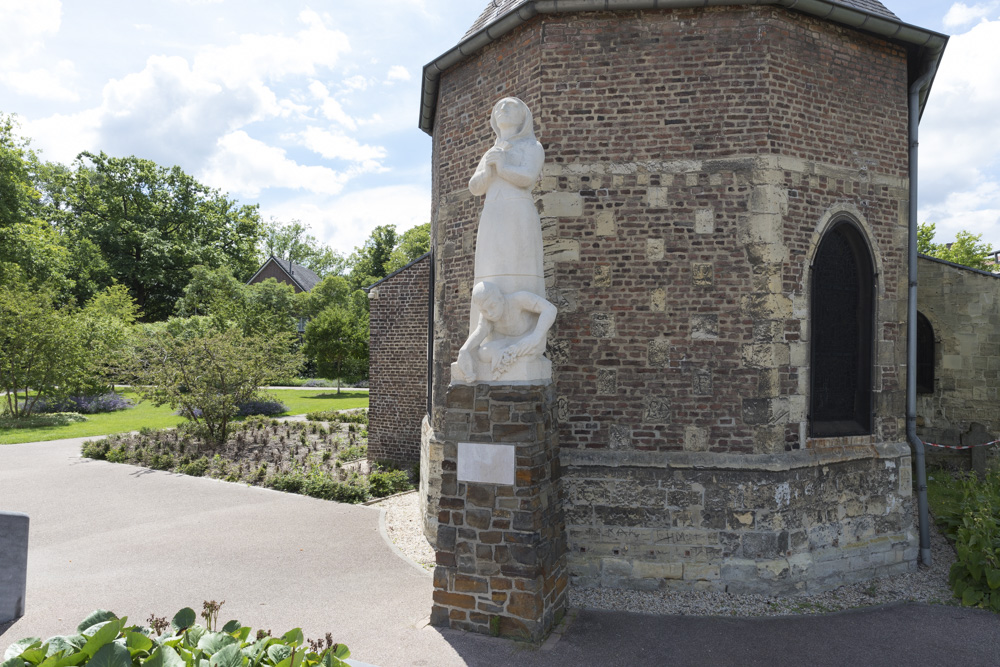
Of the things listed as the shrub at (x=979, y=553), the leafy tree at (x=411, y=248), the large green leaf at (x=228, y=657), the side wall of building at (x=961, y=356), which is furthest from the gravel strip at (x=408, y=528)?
the leafy tree at (x=411, y=248)

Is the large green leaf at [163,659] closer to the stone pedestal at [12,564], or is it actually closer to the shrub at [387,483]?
the stone pedestal at [12,564]

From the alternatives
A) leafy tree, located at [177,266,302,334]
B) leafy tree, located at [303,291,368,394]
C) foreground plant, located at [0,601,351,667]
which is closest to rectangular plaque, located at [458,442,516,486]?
foreground plant, located at [0,601,351,667]

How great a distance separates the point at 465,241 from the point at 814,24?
522 cm

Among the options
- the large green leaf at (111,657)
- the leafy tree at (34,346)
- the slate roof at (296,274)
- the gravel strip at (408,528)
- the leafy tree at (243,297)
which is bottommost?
the gravel strip at (408,528)

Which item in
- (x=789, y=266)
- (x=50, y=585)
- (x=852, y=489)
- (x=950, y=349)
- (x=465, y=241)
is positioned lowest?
(x=50, y=585)

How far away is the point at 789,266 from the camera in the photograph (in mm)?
6727

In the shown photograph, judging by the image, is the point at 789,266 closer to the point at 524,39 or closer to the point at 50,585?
the point at 524,39

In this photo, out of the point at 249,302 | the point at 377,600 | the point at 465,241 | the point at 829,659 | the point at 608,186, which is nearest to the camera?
the point at 829,659

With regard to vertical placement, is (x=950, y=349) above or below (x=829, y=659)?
above

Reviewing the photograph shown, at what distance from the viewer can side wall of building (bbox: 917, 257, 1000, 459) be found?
989cm

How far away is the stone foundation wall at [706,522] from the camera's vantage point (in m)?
6.48

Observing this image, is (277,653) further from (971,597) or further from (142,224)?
(142,224)

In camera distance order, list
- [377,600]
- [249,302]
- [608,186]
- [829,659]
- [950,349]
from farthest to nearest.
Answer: [249,302], [950,349], [608,186], [377,600], [829,659]

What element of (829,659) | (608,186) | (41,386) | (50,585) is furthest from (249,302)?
(829,659)
